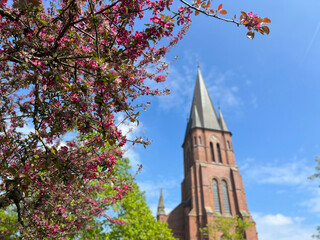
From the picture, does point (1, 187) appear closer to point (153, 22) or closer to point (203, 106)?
point (153, 22)

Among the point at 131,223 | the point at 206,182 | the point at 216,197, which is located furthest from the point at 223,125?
the point at 131,223

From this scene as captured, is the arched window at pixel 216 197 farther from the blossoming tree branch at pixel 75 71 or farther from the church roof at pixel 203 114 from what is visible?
the blossoming tree branch at pixel 75 71

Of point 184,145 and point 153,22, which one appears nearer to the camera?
point 153,22

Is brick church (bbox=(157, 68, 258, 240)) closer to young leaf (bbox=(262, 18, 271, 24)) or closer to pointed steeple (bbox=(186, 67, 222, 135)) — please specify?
pointed steeple (bbox=(186, 67, 222, 135))

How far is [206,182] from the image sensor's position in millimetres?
29703

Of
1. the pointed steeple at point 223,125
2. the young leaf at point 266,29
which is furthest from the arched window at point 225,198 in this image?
the young leaf at point 266,29

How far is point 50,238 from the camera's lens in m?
4.41

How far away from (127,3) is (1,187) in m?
4.43

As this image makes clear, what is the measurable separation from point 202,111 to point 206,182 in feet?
44.4

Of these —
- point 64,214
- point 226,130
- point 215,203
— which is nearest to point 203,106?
point 226,130

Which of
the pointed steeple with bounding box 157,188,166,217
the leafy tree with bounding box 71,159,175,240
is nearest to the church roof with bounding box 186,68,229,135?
the pointed steeple with bounding box 157,188,166,217

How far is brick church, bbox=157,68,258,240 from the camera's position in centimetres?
2744

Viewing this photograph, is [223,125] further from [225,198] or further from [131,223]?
[131,223]

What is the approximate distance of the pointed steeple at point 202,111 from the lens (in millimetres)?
36766
